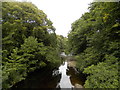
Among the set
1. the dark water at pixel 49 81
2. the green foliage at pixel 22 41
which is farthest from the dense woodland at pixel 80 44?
the dark water at pixel 49 81

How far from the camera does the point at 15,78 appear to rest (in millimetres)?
4848

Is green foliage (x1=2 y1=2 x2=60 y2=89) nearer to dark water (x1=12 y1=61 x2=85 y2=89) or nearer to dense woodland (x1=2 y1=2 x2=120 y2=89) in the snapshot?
dense woodland (x1=2 y1=2 x2=120 y2=89)

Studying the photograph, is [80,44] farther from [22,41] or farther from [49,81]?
[22,41]

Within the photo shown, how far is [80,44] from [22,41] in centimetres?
574

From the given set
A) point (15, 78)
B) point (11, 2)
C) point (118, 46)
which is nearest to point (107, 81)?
point (118, 46)

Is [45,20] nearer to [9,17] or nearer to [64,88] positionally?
[9,17]

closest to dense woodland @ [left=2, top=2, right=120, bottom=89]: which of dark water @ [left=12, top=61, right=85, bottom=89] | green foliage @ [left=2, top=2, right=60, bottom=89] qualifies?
green foliage @ [left=2, top=2, right=60, bottom=89]

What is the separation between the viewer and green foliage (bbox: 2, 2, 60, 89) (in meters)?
5.32

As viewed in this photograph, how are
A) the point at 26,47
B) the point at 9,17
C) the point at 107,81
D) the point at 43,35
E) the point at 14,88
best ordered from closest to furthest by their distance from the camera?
the point at 107,81, the point at 14,88, the point at 26,47, the point at 9,17, the point at 43,35

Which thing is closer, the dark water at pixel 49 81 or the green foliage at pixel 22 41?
the green foliage at pixel 22 41

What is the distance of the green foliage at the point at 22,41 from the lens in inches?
209

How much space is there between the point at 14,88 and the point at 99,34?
674cm

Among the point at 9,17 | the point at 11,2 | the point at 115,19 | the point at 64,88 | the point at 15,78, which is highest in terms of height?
the point at 11,2

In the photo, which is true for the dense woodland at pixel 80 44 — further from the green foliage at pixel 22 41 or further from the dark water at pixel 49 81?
the dark water at pixel 49 81
